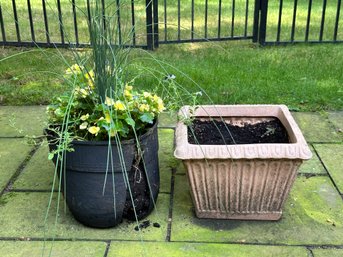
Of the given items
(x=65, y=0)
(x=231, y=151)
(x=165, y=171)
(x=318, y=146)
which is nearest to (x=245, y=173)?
(x=231, y=151)

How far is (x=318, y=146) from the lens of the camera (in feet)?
10.5

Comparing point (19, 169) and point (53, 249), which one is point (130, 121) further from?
point (19, 169)

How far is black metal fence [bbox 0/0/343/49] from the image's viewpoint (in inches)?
207

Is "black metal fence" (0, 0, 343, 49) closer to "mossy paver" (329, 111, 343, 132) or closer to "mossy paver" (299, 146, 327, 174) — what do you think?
"mossy paver" (329, 111, 343, 132)

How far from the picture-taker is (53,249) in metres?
2.21

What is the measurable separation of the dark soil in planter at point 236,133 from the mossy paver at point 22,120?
1249 mm

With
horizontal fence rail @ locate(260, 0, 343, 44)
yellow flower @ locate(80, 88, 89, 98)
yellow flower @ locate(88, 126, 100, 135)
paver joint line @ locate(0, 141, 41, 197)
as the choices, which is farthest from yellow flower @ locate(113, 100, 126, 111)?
horizontal fence rail @ locate(260, 0, 343, 44)

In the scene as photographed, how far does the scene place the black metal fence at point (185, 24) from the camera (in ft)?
17.3

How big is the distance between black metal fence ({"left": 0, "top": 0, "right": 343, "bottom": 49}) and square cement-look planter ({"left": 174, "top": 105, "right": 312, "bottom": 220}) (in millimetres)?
2489

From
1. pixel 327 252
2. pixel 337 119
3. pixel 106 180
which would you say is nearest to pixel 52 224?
pixel 106 180

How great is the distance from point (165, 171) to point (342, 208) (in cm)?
102

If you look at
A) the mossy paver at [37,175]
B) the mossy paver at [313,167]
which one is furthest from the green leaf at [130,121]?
the mossy paver at [313,167]

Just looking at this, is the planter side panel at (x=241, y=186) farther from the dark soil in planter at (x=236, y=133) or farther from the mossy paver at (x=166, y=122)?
the mossy paver at (x=166, y=122)

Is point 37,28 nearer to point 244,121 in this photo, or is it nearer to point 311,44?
point 311,44
